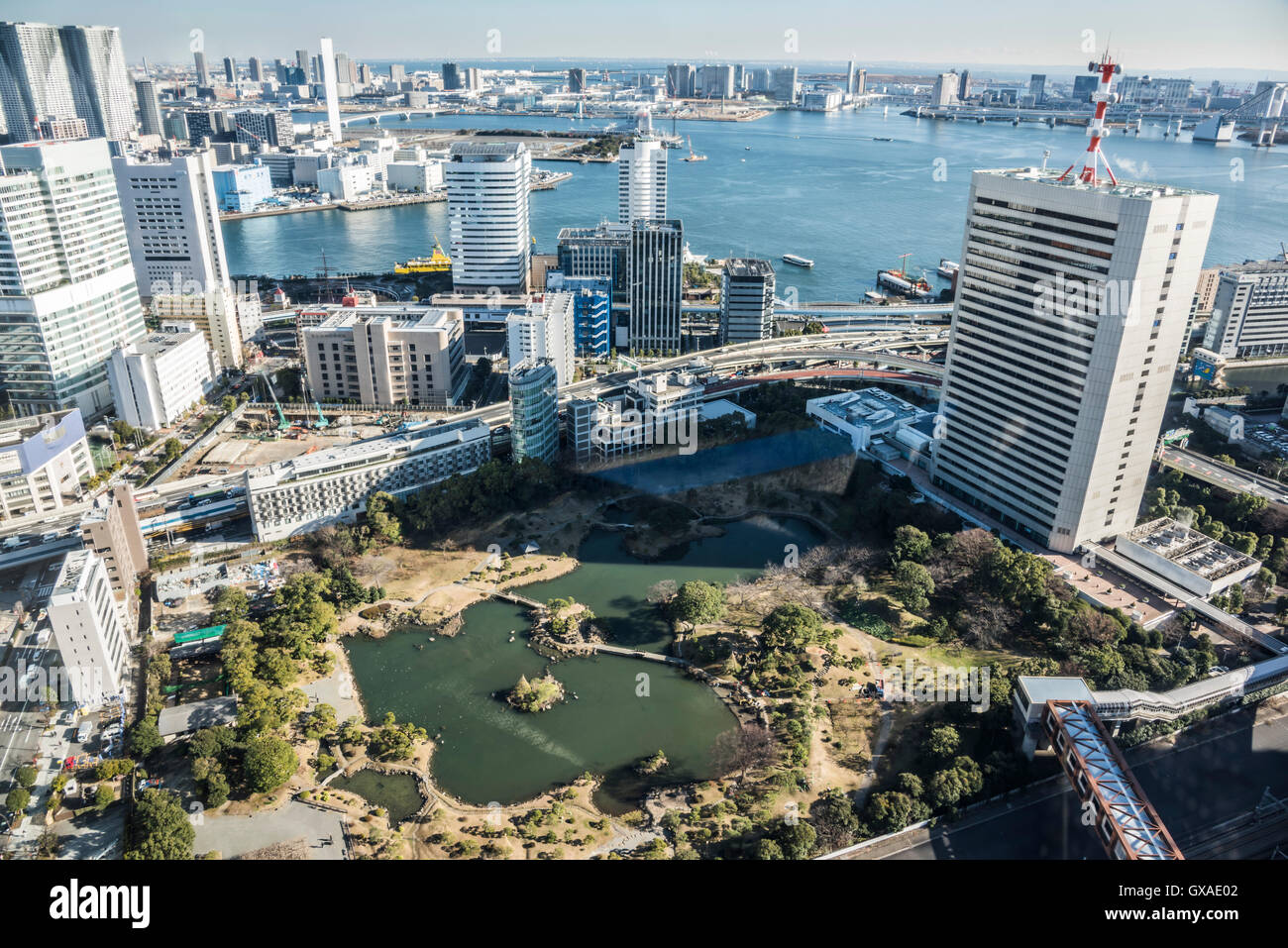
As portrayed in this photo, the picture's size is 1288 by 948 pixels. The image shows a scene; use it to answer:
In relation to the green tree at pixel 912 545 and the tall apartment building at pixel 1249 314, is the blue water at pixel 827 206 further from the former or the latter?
the green tree at pixel 912 545

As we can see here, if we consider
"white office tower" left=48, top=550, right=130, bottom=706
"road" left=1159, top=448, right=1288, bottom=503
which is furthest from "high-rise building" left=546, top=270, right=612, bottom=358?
"white office tower" left=48, top=550, right=130, bottom=706

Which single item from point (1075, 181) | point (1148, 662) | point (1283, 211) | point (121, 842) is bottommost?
point (121, 842)

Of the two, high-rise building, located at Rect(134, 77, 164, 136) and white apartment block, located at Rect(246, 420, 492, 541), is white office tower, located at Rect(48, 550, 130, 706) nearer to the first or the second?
white apartment block, located at Rect(246, 420, 492, 541)

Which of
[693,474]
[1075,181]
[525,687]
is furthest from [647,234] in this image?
[525,687]

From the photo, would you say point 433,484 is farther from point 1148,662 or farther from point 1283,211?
point 1283,211

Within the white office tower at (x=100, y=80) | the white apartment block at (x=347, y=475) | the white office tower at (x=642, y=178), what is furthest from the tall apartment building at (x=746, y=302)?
the white office tower at (x=100, y=80)

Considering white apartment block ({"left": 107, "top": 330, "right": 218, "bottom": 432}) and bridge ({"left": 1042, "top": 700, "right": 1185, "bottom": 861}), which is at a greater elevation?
white apartment block ({"left": 107, "top": 330, "right": 218, "bottom": 432})
